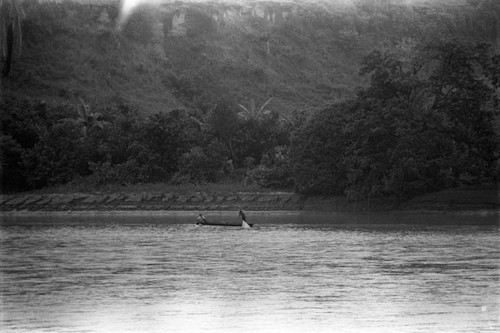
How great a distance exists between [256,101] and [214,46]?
63.2 ft

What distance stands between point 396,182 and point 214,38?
8332 cm

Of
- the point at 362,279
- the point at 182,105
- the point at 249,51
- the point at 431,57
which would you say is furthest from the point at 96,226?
the point at 249,51

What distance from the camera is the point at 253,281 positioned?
40.0 meters

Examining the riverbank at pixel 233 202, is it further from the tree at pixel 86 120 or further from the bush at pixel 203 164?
the tree at pixel 86 120

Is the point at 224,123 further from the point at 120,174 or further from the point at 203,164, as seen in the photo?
the point at 120,174

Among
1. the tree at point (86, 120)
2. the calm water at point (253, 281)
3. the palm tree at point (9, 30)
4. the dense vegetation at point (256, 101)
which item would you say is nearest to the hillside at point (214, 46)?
the dense vegetation at point (256, 101)

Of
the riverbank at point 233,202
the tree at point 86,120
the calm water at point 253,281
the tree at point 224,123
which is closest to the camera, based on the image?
the calm water at point 253,281

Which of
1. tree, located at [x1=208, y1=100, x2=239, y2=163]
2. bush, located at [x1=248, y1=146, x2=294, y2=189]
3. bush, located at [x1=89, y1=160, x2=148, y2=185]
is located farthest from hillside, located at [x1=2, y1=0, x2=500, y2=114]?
bush, located at [x1=248, y1=146, x2=294, y2=189]

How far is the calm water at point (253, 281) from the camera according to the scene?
29.3 m

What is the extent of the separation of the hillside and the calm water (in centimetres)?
7862

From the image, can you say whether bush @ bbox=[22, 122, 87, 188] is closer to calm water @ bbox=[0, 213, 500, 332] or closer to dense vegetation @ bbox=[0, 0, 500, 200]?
dense vegetation @ bbox=[0, 0, 500, 200]

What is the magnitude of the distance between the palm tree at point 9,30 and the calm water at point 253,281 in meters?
54.1

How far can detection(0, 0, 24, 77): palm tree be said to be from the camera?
122312 millimetres

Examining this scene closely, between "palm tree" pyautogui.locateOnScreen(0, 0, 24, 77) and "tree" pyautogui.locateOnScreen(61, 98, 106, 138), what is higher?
"palm tree" pyautogui.locateOnScreen(0, 0, 24, 77)
